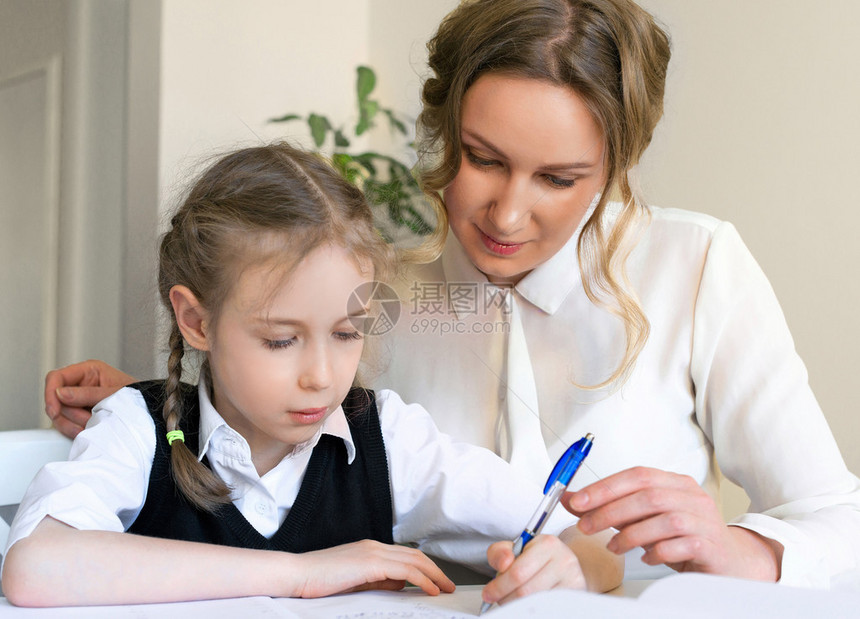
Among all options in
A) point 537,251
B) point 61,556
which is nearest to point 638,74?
point 537,251

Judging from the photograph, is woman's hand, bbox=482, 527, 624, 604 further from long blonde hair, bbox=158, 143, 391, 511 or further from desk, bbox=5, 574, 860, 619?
long blonde hair, bbox=158, 143, 391, 511

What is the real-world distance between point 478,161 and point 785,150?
465 mm

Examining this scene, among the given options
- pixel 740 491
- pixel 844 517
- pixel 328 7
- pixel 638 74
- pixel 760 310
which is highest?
pixel 328 7

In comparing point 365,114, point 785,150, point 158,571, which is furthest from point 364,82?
point 158,571

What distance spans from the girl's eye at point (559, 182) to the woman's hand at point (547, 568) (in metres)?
0.23

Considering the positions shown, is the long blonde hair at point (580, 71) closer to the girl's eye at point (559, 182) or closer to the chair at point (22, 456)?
the girl's eye at point (559, 182)

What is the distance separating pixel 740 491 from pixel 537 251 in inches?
18.2

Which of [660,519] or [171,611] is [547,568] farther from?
[171,611]

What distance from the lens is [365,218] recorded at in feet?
1.85

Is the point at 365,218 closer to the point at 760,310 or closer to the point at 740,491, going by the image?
the point at 760,310

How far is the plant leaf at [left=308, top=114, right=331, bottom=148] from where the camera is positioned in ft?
4.50

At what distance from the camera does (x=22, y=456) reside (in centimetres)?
62

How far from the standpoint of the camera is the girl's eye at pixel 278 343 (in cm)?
49

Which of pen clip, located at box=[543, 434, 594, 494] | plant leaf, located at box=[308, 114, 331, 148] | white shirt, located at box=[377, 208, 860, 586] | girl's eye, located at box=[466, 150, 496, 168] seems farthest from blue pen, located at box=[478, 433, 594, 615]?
plant leaf, located at box=[308, 114, 331, 148]
